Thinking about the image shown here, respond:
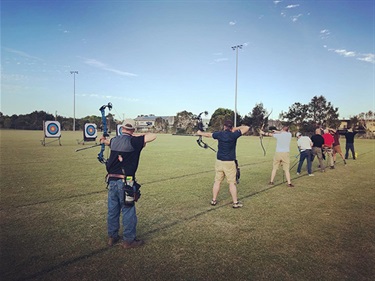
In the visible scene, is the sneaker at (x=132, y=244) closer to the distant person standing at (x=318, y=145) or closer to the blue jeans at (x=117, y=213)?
the blue jeans at (x=117, y=213)

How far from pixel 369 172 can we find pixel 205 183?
29.6 feet

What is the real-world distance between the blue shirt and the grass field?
Answer: 142 centimetres

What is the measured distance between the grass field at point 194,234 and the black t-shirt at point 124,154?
141 cm

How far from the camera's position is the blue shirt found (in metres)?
6.27

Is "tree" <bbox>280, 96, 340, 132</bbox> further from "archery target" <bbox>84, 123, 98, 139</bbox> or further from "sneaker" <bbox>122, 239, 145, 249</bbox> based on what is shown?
"sneaker" <bbox>122, 239, 145, 249</bbox>

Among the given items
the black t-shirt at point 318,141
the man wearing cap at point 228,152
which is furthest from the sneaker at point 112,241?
the black t-shirt at point 318,141

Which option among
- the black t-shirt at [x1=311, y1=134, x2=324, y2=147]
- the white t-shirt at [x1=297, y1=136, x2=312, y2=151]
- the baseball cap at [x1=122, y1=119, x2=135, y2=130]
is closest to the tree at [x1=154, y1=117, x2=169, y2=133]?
the black t-shirt at [x1=311, y1=134, x2=324, y2=147]

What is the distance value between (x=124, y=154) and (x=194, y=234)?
2.15m

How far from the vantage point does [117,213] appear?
14.6ft

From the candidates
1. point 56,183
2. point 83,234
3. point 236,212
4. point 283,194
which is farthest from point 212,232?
point 56,183

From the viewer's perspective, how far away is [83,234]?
4852 mm

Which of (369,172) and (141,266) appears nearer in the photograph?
(141,266)

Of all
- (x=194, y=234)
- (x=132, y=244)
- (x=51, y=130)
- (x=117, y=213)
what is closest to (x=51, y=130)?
(x=51, y=130)

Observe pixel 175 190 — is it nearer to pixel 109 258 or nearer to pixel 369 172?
pixel 109 258
